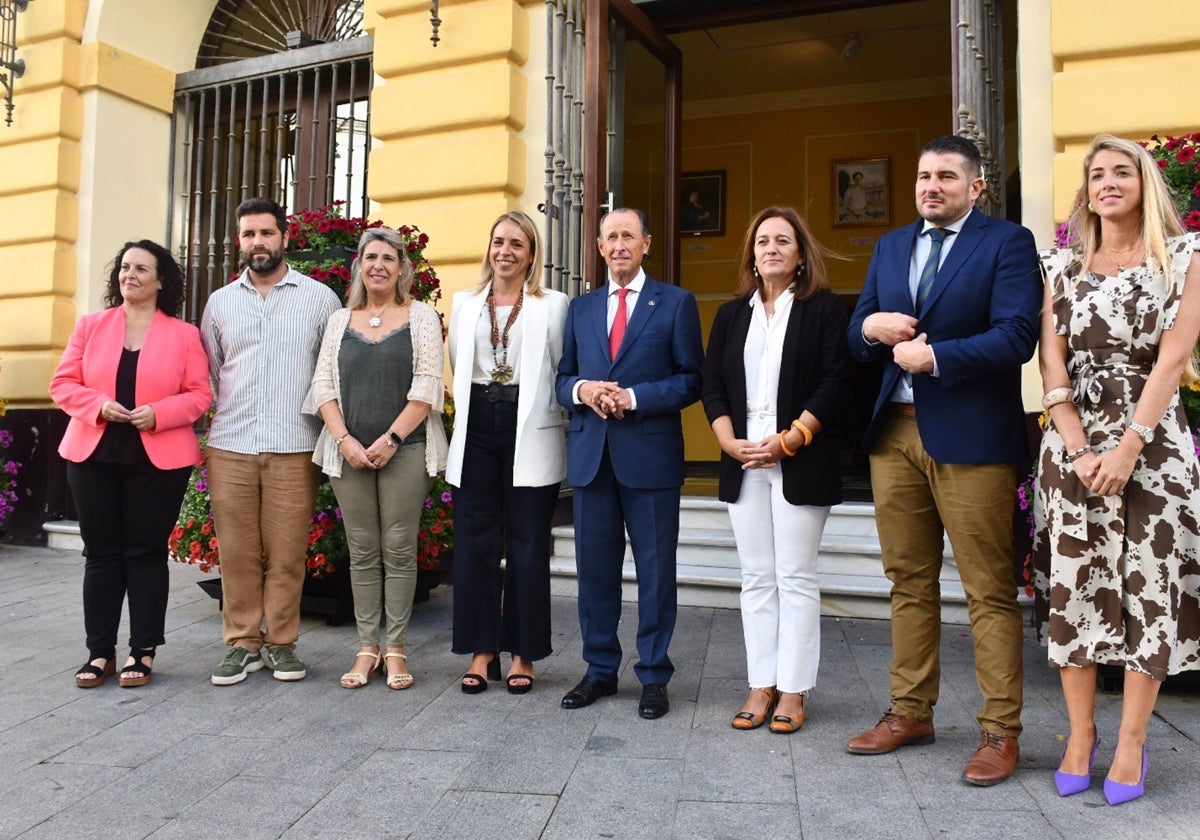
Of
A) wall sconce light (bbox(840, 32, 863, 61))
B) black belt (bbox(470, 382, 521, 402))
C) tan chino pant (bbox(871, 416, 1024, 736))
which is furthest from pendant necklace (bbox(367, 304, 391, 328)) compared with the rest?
wall sconce light (bbox(840, 32, 863, 61))

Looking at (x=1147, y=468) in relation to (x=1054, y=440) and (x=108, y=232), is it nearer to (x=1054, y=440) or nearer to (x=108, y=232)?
(x=1054, y=440)

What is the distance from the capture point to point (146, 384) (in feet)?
12.5

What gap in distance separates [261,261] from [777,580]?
2.45m

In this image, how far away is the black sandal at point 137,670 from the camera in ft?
12.3

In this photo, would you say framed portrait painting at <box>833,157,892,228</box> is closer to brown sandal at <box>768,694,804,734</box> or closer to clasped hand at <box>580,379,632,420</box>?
clasped hand at <box>580,379,632,420</box>

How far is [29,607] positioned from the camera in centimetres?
532

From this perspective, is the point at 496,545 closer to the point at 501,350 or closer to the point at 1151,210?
the point at 501,350

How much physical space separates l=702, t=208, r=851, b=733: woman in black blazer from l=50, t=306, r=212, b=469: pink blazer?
6.95ft

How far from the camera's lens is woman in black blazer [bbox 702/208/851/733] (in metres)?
3.23

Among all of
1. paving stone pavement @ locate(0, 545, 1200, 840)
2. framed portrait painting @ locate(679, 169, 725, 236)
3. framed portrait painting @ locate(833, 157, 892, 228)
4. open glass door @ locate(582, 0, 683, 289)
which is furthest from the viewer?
framed portrait painting @ locate(679, 169, 725, 236)

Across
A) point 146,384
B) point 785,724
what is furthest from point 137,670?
point 785,724

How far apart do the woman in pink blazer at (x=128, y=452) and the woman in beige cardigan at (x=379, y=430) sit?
56 centimetres

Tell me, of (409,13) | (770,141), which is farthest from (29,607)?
(770,141)

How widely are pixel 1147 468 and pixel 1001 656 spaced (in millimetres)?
682
